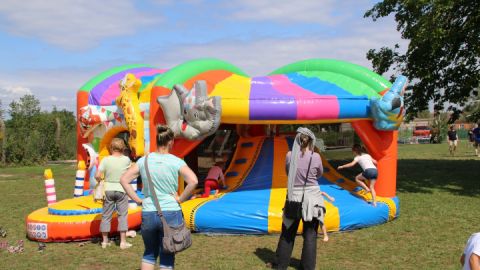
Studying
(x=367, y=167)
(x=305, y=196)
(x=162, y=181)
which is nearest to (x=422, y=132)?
(x=367, y=167)

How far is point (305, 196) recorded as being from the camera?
14.6ft

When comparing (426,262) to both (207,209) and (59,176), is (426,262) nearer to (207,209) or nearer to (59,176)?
(207,209)

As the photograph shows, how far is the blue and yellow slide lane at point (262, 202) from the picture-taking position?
19.5ft

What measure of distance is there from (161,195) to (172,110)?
2.80 metres

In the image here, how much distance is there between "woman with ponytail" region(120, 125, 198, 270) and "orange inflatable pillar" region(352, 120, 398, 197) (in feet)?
13.4

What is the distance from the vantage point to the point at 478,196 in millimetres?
8938

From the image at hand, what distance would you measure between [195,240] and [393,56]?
9208mm

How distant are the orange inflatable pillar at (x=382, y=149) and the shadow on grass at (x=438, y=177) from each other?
122 inches

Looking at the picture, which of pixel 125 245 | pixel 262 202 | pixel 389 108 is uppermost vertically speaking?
pixel 389 108

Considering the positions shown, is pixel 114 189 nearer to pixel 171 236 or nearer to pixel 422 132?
pixel 171 236

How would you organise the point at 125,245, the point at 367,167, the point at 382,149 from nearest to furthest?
the point at 125,245 → the point at 367,167 → the point at 382,149

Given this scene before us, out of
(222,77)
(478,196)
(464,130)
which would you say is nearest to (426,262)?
(222,77)

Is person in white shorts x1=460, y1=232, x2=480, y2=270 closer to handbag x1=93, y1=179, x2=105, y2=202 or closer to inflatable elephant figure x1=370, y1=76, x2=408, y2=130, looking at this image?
inflatable elephant figure x1=370, y1=76, x2=408, y2=130

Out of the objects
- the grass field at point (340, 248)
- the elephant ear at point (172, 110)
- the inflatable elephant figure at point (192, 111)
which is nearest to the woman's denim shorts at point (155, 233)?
the grass field at point (340, 248)
